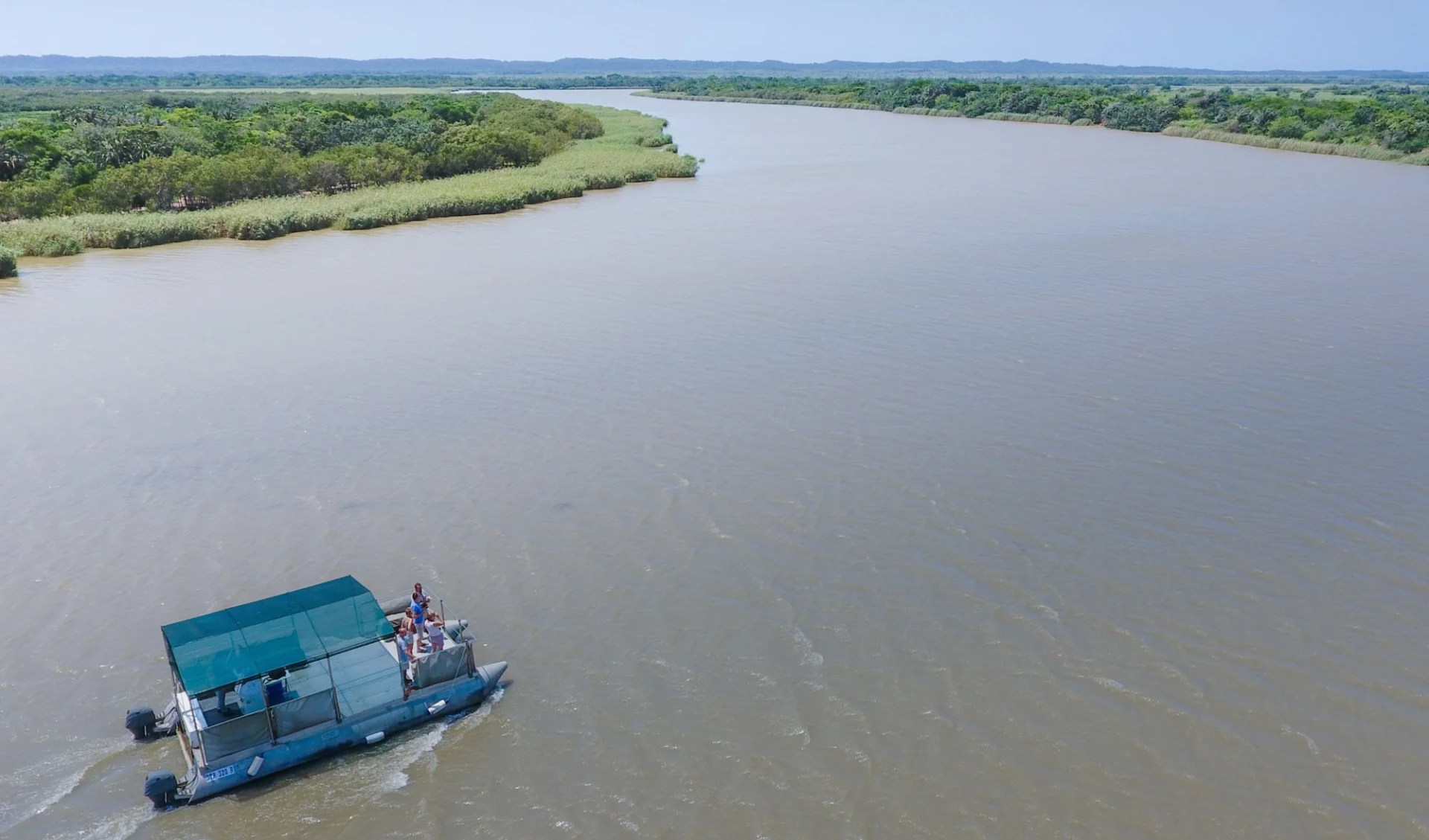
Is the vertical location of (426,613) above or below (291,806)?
above

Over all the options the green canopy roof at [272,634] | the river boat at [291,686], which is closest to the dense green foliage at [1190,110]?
the river boat at [291,686]

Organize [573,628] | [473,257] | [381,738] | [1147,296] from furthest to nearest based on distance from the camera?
1. [473,257]
2. [1147,296]
3. [573,628]
4. [381,738]

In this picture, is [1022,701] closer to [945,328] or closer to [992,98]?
[945,328]

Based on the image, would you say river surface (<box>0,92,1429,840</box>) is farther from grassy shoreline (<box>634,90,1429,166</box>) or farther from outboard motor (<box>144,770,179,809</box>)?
grassy shoreline (<box>634,90,1429,166</box>)

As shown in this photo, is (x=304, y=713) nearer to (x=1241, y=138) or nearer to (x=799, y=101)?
(x=1241, y=138)

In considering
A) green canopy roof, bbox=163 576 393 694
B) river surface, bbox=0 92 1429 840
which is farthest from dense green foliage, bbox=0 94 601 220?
green canopy roof, bbox=163 576 393 694

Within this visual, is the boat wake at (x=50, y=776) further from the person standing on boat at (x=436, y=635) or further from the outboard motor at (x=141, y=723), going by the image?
the person standing on boat at (x=436, y=635)

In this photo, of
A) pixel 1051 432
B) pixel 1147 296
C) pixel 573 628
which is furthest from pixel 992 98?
pixel 573 628
